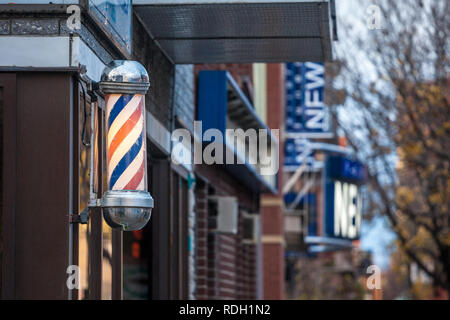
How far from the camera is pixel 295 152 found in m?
26.0

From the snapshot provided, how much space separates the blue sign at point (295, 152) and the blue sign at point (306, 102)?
883 millimetres

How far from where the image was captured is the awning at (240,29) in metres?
7.93

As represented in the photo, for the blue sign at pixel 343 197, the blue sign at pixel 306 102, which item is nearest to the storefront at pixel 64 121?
the blue sign at pixel 306 102

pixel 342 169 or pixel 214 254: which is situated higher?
pixel 342 169

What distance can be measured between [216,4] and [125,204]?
8.32 ft

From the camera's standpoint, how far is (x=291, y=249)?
2903cm

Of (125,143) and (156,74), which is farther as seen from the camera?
(156,74)

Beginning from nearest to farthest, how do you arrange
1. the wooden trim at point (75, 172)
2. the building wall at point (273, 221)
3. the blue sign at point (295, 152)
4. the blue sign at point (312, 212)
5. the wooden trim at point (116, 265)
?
1. the wooden trim at point (75, 172)
2. the wooden trim at point (116, 265)
3. the building wall at point (273, 221)
4. the blue sign at point (295, 152)
5. the blue sign at point (312, 212)

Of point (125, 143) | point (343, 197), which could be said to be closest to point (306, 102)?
point (343, 197)

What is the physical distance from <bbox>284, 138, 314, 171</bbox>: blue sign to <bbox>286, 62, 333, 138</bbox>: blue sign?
883mm

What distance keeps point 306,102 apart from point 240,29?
15.9 meters

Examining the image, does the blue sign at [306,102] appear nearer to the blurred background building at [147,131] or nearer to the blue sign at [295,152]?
the blue sign at [295,152]

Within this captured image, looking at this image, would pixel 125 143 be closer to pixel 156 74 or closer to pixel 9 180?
pixel 9 180
